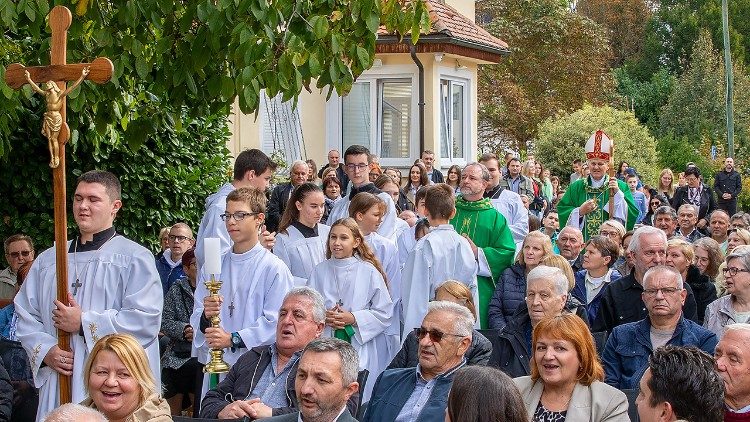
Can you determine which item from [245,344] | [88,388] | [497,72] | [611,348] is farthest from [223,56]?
[497,72]

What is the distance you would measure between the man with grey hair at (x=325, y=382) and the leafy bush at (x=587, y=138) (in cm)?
2710


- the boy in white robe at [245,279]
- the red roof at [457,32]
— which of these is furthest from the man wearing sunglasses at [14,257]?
the red roof at [457,32]

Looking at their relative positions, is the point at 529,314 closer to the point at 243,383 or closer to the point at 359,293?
the point at 359,293

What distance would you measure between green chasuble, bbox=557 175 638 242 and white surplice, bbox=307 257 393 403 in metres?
5.48

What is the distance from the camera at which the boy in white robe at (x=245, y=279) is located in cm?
793

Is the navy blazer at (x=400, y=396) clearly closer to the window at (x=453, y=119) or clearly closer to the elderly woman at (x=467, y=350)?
the elderly woman at (x=467, y=350)

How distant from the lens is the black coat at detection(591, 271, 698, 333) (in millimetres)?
9078

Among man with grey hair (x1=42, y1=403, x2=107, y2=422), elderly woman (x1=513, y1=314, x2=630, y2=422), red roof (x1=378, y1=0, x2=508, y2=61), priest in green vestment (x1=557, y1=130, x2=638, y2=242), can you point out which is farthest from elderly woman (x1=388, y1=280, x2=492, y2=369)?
red roof (x1=378, y1=0, x2=508, y2=61)

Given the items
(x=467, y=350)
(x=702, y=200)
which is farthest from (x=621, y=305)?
(x=702, y=200)

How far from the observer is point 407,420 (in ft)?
22.0

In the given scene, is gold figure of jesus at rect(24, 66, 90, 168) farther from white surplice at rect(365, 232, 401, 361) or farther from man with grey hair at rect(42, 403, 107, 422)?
white surplice at rect(365, 232, 401, 361)

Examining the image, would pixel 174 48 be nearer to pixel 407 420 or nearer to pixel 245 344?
pixel 245 344

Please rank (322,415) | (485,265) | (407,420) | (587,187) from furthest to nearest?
1. (587,187)
2. (485,265)
3. (407,420)
4. (322,415)

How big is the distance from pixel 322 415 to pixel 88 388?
1.18 m
